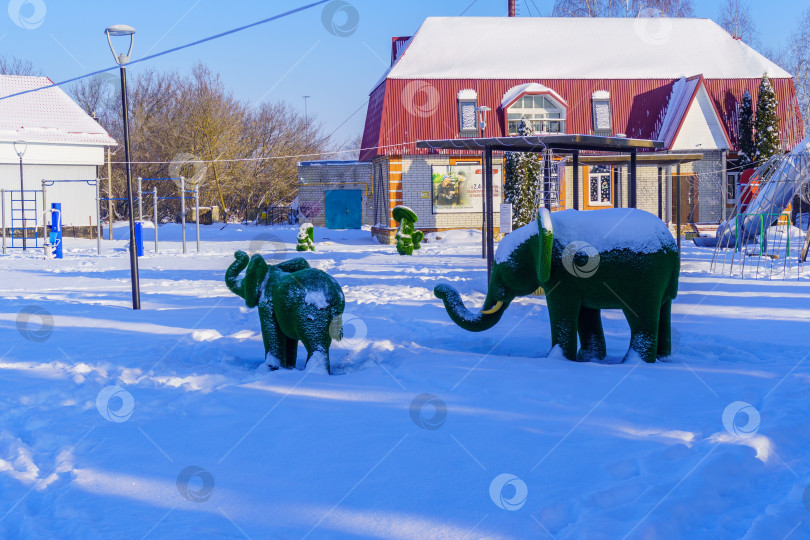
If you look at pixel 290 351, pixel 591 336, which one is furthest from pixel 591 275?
pixel 290 351

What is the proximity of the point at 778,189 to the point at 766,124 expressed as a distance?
817cm

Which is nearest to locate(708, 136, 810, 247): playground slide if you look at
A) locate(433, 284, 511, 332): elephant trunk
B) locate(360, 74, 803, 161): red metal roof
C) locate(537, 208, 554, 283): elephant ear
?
locate(360, 74, 803, 161): red metal roof

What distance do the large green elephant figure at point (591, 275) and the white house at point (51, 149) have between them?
2570 centimetres

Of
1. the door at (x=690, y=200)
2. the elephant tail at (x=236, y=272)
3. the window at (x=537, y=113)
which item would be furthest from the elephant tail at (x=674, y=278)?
the door at (x=690, y=200)

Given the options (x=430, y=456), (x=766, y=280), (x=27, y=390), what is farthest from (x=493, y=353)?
(x=766, y=280)

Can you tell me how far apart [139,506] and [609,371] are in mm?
3690

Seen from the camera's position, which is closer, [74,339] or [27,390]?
[27,390]

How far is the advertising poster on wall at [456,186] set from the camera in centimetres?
2522

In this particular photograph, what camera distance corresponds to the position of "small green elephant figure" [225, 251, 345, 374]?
6.16m

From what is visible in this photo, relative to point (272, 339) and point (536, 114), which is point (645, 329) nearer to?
point (272, 339)

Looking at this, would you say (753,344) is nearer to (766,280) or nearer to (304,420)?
(304,420)

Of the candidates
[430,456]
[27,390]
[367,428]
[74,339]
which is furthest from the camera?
[74,339]

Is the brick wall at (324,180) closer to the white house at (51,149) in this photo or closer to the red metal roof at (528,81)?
the white house at (51,149)

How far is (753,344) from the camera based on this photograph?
7141mm
